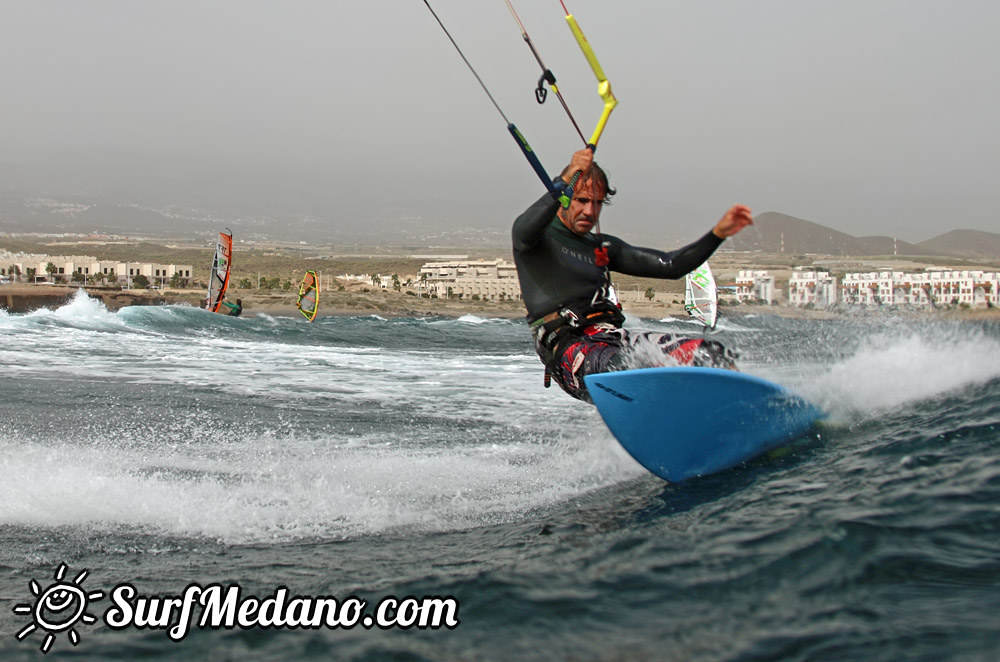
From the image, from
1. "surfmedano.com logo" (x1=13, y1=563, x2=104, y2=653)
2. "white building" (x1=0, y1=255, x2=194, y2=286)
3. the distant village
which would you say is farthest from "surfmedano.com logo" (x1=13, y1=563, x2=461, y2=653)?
"white building" (x1=0, y1=255, x2=194, y2=286)

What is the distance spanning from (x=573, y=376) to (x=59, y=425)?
4.54 m

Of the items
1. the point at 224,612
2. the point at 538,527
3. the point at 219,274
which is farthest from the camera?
the point at 219,274

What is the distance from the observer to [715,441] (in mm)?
4078

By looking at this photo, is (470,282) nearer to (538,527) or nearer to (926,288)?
(926,288)

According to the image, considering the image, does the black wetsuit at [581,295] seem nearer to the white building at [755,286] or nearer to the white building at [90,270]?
the white building at [755,286]

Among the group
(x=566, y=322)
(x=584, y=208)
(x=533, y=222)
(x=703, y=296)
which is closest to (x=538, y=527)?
(x=566, y=322)

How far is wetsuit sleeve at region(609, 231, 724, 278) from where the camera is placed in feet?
14.0

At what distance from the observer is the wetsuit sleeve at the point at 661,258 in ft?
14.0

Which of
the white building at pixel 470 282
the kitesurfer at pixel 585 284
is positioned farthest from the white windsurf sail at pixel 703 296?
the white building at pixel 470 282

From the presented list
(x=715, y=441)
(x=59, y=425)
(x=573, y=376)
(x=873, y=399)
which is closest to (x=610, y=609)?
(x=715, y=441)

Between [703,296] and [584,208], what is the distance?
2724 centimetres

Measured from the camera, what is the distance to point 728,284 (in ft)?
113

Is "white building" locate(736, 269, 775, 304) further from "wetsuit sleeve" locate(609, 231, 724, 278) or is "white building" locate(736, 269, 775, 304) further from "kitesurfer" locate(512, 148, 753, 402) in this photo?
"kitesurfer" locate(512, 148, 753, 402)

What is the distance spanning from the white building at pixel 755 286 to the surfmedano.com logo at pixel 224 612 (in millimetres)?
26130
